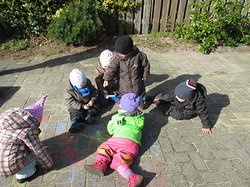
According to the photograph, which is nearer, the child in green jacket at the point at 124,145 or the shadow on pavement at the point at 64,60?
the child in green jacket at the point at 124,145

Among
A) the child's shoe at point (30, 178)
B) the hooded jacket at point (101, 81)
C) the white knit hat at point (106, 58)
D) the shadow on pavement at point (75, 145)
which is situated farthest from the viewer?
the hooded jacket at point (101, 81)

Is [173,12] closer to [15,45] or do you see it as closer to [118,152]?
[15,45]

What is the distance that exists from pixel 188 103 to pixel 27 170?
2474 mm

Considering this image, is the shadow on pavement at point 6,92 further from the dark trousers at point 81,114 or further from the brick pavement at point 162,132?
the dark trousers at point 81,114

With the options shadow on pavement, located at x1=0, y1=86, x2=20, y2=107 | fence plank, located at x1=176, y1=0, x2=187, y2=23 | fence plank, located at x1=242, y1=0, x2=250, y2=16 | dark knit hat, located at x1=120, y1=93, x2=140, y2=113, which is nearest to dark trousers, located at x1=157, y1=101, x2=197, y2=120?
dark knit hat, located at x1=120, y1=93, x2=140, y2=113

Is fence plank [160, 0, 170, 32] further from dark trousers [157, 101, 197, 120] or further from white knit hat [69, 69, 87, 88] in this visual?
white knit hat [69, 69, 87, 88]

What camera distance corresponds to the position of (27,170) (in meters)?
2.94

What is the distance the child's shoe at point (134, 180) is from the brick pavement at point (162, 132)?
0.14 metres

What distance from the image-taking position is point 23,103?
454 centimetres

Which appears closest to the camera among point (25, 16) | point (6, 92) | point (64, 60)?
point (6, 92)

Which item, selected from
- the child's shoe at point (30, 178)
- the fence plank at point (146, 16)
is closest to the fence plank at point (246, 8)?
the fence plank at point (146, 16)

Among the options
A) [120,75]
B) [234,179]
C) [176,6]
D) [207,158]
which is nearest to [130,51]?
[120,75]

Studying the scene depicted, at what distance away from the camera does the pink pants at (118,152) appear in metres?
3.10

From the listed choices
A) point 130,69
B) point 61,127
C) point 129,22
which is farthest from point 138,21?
point 61,127
